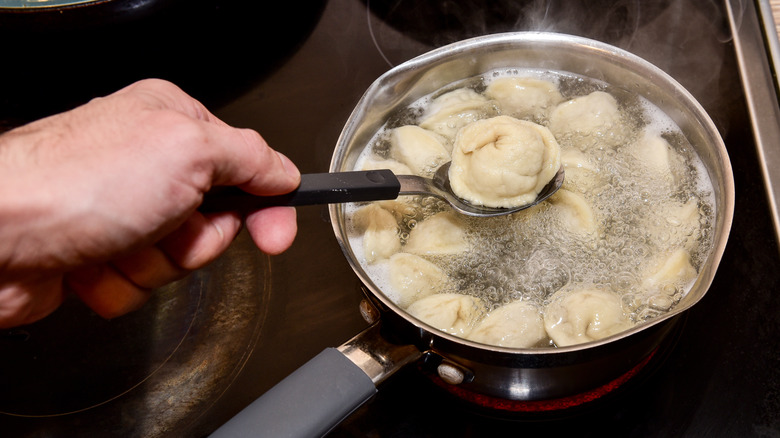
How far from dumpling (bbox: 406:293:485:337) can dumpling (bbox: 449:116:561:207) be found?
7.3 inches

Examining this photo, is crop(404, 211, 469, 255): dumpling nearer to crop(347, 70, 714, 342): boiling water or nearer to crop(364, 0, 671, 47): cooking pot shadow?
crop(347, 70, 714, 342): boiling water

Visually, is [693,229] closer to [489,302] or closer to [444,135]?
[489,302]

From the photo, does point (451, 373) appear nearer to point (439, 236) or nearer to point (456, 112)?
point (439, 236)

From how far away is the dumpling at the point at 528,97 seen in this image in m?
1.26

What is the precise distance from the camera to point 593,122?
46.5 inches

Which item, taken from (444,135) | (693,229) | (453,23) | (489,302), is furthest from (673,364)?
(453,23)

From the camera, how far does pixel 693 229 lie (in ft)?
3.47

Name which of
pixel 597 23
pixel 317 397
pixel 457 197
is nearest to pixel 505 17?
pixel 597 23

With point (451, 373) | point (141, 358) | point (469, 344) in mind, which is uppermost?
point (469, 344)

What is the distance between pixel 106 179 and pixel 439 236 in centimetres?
59

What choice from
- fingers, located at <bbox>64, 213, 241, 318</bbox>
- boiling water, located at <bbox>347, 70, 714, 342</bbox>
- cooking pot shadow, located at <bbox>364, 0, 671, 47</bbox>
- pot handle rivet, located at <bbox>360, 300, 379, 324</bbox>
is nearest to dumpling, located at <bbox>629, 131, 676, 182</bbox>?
boiling water, located at <bbox>347, 70, 714, 342</bbox>

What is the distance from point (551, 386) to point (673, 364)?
0.34 metres

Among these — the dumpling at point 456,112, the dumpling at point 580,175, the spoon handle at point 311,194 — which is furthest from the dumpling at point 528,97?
the spoon handle at point 311,194

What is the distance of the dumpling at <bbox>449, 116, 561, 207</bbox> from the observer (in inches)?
39.3
